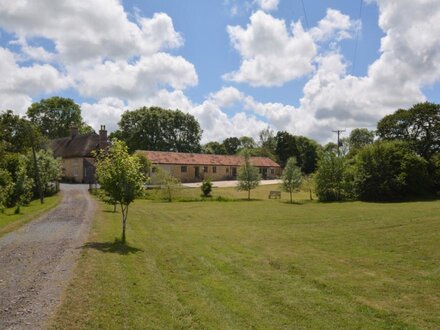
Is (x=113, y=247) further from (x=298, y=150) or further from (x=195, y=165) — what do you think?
(x=298, y=150)

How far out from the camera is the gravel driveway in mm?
7629

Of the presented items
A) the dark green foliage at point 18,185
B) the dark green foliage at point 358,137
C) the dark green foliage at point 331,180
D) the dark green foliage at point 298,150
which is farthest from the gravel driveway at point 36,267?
the dark green foliage at point 358,137

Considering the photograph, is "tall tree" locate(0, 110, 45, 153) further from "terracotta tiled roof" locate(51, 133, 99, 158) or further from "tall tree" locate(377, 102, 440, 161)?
"tall tree" locate(377, 102, 440, 161)

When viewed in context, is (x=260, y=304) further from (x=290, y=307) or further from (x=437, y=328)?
(x=437, y=328)

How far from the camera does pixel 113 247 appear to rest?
47.8 feet

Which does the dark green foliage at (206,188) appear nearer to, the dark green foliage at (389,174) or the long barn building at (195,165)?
the long barn building at (195,165)

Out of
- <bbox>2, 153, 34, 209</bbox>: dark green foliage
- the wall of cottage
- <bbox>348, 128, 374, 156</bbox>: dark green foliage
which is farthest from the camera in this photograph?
<bbox>348, 128, 374, 156</bbox>: dark green foliage

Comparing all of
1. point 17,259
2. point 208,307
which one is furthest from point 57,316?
point 17,259

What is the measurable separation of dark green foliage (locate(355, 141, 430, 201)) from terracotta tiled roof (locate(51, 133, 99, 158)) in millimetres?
36529

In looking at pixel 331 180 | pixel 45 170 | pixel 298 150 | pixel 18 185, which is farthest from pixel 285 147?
pixel 18 185

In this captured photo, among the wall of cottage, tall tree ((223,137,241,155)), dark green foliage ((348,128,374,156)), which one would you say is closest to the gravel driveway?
the wall of cottage

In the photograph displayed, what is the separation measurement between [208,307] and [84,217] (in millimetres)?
16780

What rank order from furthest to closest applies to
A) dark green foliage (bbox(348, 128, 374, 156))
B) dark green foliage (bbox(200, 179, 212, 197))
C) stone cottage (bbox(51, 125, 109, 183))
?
dark green foliage (bbox(348, 128, 374, 156)) < stone cottage (bbox(51, 125, 109, 183)) < dark green foliage (bbox(200, 179, 212, 197))

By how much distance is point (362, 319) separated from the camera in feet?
26.5
